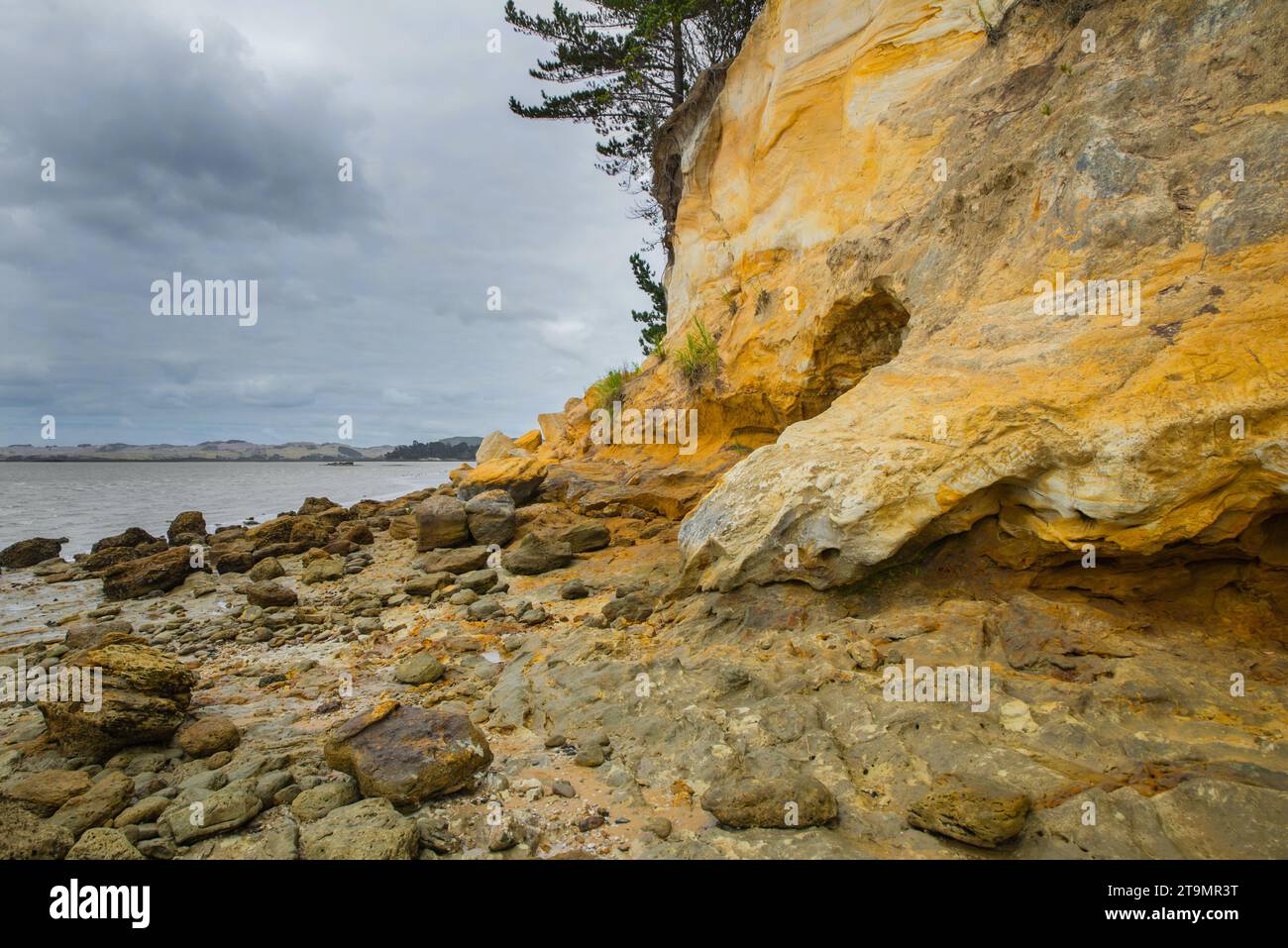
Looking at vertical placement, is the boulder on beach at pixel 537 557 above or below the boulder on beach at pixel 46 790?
above

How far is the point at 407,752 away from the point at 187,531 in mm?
14438

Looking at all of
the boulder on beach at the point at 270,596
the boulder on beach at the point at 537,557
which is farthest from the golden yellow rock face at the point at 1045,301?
the boulder on beach at the point at 270,596

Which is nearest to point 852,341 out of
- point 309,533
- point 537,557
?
point 537,557

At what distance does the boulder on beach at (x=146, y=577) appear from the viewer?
9648 millimetres

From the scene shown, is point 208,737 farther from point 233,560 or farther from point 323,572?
point 233,560

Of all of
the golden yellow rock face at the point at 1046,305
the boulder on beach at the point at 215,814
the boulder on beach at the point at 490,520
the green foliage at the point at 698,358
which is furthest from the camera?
the green foliage at the point at 698,358

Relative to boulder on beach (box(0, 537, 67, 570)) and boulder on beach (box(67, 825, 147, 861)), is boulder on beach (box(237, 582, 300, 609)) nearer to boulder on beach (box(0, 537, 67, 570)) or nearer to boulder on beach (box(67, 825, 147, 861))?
boulder on beach (box(67, 825, 147, 861))

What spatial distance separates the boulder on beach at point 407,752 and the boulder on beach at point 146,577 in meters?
8.29

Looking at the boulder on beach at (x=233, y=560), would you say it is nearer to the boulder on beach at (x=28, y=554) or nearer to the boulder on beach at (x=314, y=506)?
the boulder on beach at (x=28, y=554)

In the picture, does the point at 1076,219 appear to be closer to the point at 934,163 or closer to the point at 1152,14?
the point at 1152,14

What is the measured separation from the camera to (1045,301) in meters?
4.93

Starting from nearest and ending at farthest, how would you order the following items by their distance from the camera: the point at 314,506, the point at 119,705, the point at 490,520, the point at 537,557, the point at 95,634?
the point at 119,705, the point at 95,634, the point at 537,557, the point at 490,520, the point at 314,506

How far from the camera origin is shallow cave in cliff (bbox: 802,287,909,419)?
7.80m

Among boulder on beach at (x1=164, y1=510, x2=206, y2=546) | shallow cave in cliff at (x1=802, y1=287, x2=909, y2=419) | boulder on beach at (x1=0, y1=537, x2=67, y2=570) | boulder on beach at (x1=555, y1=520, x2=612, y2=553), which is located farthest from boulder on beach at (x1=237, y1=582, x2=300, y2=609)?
boulder on beach at (x1=0, y1=537, x2=67, y2=570)
